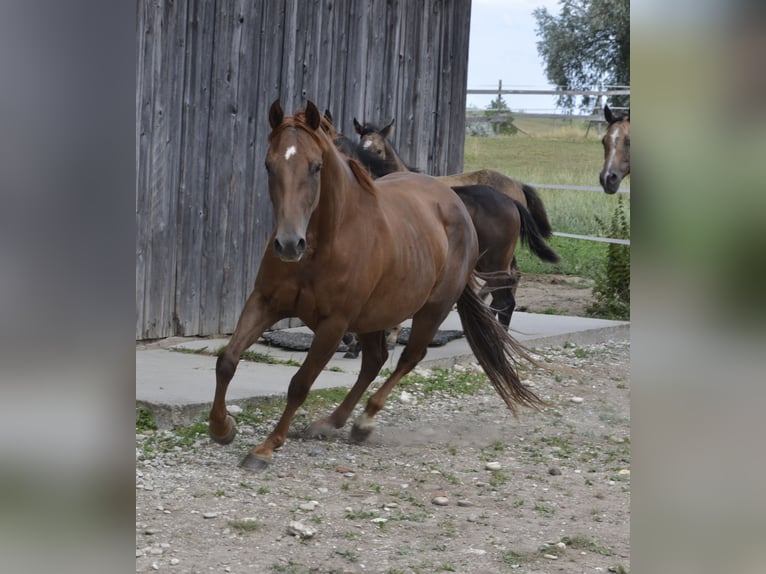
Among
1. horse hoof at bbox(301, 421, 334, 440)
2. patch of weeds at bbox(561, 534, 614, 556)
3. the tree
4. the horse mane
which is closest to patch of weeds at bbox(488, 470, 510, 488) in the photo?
patch of weeds at bbox(561, 534, 614, 556)

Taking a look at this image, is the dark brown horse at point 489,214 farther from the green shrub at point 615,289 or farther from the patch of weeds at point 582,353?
the green shrub at point 615,289

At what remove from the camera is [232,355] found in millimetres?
4559

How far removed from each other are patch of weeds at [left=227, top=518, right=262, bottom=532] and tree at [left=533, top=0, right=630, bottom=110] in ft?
80.1

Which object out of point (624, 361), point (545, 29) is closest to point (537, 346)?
point (624, 361)

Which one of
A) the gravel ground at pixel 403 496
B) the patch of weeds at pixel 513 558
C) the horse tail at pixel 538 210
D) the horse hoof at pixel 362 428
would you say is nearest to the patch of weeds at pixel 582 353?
the horse tail at pixel 538 210

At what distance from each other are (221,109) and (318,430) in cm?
320

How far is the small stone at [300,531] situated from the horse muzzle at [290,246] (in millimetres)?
1087

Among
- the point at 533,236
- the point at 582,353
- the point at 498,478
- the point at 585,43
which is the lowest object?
the point at 582,353

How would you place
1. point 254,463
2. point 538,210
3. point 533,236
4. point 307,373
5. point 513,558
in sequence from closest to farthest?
point 513,558 < point 254,463 < point 307,373 < point 533,236 < point 538,210

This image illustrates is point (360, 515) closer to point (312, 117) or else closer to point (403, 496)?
point (403, 496)

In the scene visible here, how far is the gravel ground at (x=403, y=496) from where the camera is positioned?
363 centimetres

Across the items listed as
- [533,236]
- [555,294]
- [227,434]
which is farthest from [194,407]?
[555,294]
